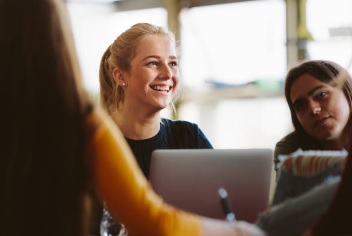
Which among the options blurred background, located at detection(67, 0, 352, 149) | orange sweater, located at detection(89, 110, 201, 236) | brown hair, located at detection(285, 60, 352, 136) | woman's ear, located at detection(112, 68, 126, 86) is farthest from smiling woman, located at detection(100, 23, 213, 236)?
orange sweater, located at detection(89, 110, 201, 236)

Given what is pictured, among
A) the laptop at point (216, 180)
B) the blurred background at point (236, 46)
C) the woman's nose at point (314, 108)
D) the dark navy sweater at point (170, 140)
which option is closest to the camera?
the laptop at point (216, 180)

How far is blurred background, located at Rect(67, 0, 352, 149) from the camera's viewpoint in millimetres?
3596

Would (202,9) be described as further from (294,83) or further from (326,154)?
(326,154)

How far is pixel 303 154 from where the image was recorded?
4.24ft

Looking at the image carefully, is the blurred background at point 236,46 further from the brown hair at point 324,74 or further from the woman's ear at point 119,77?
the brown hair at point 324,74

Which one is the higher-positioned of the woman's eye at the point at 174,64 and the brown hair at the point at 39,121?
the brown hair at the point at 39,121

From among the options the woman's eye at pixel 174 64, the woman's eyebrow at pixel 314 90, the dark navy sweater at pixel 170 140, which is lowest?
the dark navy sweater at pixel 170 140

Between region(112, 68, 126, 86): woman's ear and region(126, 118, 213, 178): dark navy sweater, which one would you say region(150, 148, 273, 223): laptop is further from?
region(112, 68, 126, 86): woman's ear

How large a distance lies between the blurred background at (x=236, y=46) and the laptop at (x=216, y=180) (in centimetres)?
202

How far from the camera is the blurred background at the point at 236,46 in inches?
142

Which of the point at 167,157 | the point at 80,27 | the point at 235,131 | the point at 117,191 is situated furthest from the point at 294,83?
the point at 80,27

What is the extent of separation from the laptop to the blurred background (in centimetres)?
202

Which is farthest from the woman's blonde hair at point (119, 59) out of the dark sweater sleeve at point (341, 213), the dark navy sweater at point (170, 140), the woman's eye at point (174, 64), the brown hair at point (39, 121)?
the dark sweater sleeve at point (341, 213)

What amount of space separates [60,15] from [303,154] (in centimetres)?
65
